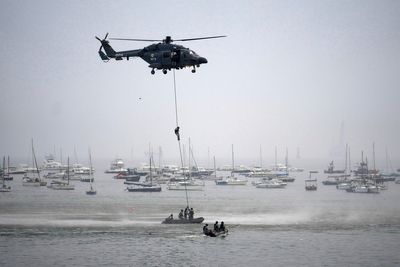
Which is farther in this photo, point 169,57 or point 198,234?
point 198,234

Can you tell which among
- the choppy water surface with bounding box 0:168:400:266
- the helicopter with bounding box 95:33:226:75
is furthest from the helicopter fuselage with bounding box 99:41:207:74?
the choppy water surface with bounding box 0:168:400:266

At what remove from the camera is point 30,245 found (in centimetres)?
6706

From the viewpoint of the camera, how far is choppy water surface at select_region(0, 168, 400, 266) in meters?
61.4

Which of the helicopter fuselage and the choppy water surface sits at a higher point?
the helicopter fuselage

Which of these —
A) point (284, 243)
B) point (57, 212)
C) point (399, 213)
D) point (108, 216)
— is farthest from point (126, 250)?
point (399, 213)

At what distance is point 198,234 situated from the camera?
74.3 m

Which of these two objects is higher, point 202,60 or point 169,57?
point 169,57

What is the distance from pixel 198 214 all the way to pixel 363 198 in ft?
168

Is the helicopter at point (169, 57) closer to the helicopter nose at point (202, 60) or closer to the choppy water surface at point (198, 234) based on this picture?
the helicopter nose at point (202, 60)

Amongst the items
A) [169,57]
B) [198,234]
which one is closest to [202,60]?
[169,57]

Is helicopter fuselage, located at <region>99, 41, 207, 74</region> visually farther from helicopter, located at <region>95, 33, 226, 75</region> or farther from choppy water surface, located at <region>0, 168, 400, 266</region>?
choppy water surface, located at <region>0, 168, 400, 266</region>

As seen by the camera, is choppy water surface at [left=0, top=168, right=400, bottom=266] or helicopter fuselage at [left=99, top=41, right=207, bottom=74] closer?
helicopter fuselage at [left=99, top=41, right=207, bottom=74]

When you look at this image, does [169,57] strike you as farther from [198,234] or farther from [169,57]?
[198,234]

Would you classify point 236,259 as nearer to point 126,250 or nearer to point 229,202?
point 126,250
